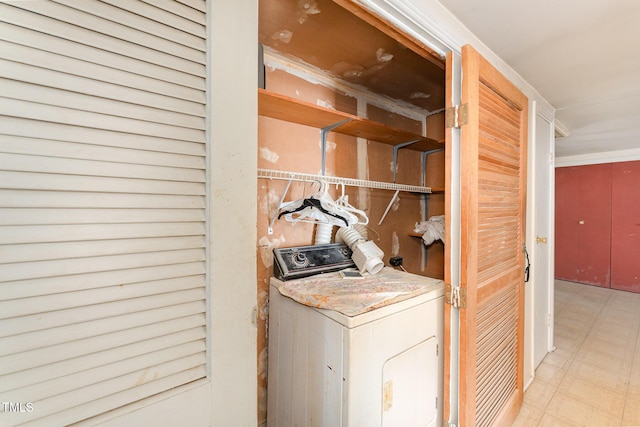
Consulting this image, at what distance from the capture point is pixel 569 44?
155 centimetres

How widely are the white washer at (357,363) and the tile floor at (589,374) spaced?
3.71 ft

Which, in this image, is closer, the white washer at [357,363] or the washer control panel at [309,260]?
the white washer at [357,363]

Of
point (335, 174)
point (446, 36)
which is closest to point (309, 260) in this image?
point (335, 174)

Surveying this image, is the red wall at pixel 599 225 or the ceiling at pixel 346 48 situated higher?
the ceiling at pixel 346 48

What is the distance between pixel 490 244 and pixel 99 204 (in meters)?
1.66

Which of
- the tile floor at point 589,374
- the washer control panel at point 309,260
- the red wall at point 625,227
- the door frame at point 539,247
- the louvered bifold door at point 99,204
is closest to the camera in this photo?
the louvered bifold door at point 99,204

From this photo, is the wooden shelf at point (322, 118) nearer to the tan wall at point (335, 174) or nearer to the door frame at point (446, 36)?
the tan wall at point (335, 174)

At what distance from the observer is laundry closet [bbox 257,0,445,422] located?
1.36 m

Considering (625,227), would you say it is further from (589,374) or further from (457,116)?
(457,116)

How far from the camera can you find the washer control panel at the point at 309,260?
152 cm

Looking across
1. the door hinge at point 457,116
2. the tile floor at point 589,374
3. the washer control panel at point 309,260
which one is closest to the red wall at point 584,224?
the tile floor at point 589,374

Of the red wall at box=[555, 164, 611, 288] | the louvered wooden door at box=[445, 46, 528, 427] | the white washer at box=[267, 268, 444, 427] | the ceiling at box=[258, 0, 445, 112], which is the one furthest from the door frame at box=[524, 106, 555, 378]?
the red wall at box=[555, 164, 611, 288]

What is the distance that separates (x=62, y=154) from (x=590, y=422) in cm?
292

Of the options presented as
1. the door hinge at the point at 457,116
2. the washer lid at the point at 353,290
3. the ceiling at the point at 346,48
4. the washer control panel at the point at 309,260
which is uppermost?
the ceiling at the point at 346,48
